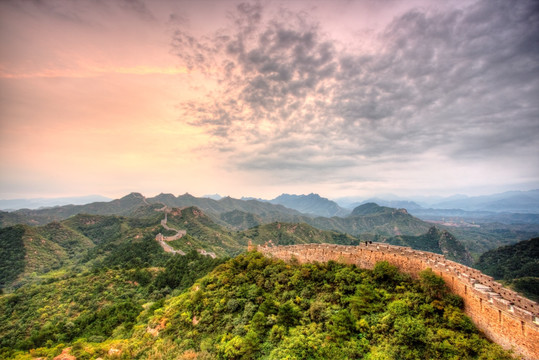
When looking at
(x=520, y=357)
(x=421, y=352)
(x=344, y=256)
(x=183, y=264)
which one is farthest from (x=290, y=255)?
(x=183, y=264)

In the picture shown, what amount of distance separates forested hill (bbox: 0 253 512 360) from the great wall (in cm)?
74

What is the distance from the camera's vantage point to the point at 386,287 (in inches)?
747

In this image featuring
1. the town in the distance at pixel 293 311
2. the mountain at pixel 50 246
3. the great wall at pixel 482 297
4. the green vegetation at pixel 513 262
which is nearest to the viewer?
the great wall at pixel 482 297

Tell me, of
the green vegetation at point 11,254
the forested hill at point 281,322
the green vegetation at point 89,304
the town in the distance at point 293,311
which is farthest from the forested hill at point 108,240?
the forested hill at point 281,322

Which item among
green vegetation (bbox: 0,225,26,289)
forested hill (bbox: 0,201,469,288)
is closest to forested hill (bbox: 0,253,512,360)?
forested hill (bbox: 0,201,469,288)

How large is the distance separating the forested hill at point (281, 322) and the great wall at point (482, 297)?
74 centimetres

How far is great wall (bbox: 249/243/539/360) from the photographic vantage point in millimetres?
10780

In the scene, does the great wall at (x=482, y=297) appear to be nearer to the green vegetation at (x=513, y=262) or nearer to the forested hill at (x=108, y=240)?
the forested hill at (x=108, y=240)

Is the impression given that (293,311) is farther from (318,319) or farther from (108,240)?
(108,240)

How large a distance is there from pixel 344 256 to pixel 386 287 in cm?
579

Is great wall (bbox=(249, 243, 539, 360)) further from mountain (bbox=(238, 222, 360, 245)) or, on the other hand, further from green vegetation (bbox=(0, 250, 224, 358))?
mountain (bbox=(238, 222, 360, 245))

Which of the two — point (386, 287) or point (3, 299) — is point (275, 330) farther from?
point (3, 299)

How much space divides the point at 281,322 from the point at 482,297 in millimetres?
13692

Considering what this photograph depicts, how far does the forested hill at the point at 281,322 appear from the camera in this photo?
1383 cm
